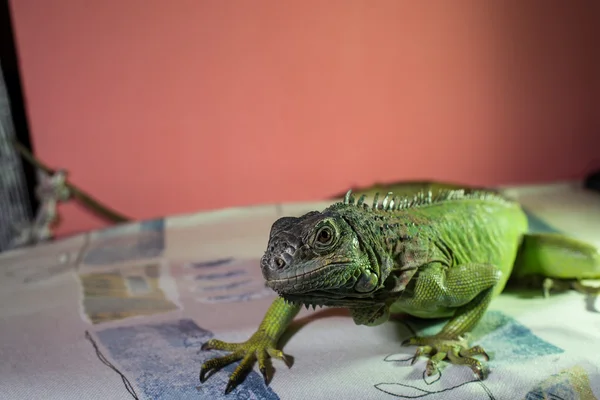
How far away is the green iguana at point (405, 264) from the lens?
1396 millimetres

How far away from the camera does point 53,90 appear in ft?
10.2

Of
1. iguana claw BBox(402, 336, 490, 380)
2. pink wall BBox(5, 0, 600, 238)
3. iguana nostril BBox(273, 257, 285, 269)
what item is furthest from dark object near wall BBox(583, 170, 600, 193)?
iguana nostril BBox(273, 257, 285, 269)

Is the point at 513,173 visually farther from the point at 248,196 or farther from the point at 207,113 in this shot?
the point at 207,113

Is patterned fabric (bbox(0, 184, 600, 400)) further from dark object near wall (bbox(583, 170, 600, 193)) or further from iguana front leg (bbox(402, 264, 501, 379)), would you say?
dark object near wall (bbox(583, 170, 600, 193))

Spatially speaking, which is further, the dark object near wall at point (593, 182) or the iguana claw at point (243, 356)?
the dark object near wall at point (593, 182)

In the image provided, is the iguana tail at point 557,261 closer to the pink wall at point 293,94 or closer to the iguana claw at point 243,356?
the iguana claw at point 243,356

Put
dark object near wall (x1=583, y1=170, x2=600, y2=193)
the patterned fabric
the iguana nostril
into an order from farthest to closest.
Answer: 1. dark object near wall (x1=583, y1=170, x2=600, y2=193)
2. the patterned fabric
3. the iguana nostril

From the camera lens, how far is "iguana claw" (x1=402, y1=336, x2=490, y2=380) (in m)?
1.54

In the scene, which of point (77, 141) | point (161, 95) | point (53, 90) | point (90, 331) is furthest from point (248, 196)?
point (90, 331)

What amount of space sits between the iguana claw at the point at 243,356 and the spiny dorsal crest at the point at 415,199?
0.50m

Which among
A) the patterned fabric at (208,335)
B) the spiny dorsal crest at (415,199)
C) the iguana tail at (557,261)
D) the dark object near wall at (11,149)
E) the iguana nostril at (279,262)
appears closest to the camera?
the iguana nostril at (279,262)

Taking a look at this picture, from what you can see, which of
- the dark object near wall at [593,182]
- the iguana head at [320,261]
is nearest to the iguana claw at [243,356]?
the iguana head at [320,261]

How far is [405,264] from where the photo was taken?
5.27 ft

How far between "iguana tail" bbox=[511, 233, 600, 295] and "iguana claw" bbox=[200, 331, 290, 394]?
1.05 meters
